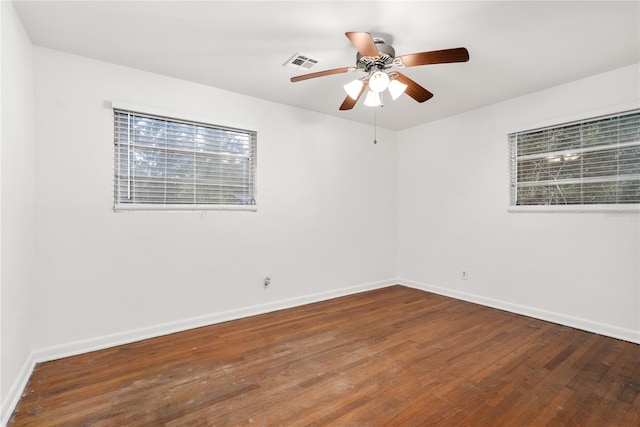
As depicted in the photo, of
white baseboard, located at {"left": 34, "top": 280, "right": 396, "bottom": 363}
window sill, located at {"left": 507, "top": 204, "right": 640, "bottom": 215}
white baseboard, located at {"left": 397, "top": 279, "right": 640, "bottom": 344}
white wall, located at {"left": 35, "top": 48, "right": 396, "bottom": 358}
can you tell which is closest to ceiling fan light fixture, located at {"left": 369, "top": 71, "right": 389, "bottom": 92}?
white wall, located at {"left": 35, "top": 48, "right": 396, "bottom": 358}

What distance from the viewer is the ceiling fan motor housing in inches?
86.9

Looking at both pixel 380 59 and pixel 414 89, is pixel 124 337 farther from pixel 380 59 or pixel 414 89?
pixel 414 89

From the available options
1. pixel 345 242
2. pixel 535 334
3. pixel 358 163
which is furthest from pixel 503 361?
pixel 358 163

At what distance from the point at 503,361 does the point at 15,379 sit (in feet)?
11.5

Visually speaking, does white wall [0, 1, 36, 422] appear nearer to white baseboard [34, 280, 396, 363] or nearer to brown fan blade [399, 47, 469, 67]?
white baseboard [34, 280, 396, 363]

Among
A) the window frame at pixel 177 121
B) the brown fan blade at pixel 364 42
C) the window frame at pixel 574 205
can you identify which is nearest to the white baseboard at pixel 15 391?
the window frame at pixel 177 121

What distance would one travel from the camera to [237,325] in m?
3.12

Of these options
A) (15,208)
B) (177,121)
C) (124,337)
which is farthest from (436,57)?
(124,337)

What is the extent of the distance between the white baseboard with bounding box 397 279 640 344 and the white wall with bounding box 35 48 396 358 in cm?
121

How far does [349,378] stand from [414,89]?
236 cm

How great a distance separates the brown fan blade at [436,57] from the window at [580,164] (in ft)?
6.85

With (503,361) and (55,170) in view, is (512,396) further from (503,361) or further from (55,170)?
(55,170)

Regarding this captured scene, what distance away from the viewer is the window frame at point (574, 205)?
2.77 m

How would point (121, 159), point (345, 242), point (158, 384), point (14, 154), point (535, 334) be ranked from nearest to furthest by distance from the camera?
point (14, 154)
point (158, 384)
point (121, 159)
point (535, 334)
point (345, 242)
